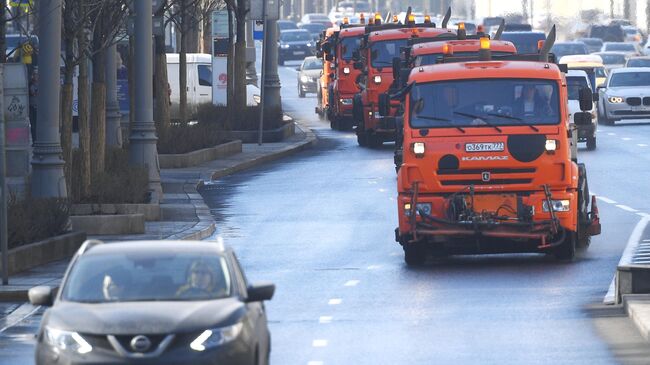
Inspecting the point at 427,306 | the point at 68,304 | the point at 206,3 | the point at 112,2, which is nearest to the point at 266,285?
the point at 68,304

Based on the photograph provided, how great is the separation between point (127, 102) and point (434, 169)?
23.5 metres

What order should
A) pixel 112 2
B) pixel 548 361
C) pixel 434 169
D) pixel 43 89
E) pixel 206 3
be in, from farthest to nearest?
pixel 206 3
pixel 112 2
pixel 43 89
pixel 434 169
pixel 548 361

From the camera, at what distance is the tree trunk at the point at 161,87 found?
123ft

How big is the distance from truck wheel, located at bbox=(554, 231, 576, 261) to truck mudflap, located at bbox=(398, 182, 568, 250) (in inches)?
5.6

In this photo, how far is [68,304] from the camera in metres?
12.2

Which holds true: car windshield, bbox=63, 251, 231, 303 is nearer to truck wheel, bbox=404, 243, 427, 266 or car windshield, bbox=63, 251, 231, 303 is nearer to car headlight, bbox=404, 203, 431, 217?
car headlight, bbox=404, 203, 431, 217

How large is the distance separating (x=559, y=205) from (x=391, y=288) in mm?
2569

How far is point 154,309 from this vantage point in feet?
39.3

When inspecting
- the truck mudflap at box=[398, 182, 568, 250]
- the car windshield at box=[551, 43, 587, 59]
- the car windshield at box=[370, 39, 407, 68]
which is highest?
the car windshield at box=[370, 39, 407, 68]

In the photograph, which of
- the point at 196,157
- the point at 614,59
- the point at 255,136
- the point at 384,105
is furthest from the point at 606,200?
the point at 614,59

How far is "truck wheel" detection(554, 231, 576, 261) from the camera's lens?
2159cm

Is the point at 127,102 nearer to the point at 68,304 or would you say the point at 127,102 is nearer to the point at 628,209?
the point at 628,209

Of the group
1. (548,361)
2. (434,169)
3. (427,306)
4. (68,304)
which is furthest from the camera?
(434,169)

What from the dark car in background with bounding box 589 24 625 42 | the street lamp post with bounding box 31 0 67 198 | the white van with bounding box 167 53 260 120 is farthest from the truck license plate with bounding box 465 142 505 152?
the dark car in background with bounding box 589 24 625 42
